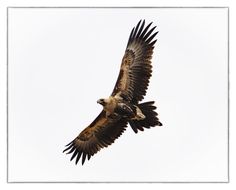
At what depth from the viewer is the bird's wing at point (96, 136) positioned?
21.2 metres

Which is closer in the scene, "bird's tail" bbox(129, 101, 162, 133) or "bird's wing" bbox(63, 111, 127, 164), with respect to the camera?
"bird's tail" bbox(129, 101, 162, 133)

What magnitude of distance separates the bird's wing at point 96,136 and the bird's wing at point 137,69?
0.64m

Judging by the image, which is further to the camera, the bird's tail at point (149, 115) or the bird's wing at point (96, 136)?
the bird's wing at point (96, 136)

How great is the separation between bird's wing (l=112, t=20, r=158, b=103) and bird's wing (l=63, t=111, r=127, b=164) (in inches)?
25.2

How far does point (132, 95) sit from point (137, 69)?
544 millimetres

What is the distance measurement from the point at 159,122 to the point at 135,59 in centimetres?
142

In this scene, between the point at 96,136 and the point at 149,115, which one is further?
the point at 96,136

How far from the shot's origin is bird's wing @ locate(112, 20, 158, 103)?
20.8 m

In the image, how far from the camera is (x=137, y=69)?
2083cm

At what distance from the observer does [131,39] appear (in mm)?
21141

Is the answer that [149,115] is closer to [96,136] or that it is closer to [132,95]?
[132,95]

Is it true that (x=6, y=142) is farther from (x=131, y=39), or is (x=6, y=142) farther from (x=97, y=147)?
(x=131, y=39)

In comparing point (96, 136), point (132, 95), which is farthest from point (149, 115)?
point (96, 136)

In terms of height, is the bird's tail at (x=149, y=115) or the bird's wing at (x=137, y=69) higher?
the bird's wing at (x=137, y=69)
